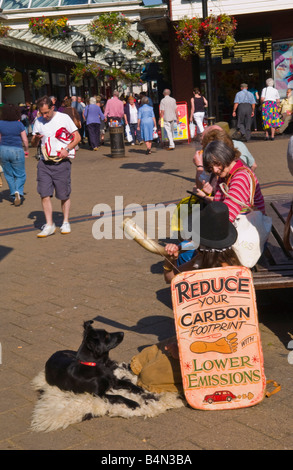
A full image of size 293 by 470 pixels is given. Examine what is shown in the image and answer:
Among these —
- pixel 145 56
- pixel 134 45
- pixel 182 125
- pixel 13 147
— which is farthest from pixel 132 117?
pixel 145 56

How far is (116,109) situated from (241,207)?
1543 cm

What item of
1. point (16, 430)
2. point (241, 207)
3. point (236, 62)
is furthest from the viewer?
point (236, 62)

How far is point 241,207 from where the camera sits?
457cm

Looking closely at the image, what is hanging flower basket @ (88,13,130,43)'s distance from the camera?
1093 inches

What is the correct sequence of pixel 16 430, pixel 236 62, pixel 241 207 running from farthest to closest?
1. pixel 236 62
2. pixel 241 207
3. pixel 16 430

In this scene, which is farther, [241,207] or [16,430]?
[241,207]

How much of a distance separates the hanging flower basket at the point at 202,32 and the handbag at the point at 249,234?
1299cm

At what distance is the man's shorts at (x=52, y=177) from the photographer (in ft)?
27.5

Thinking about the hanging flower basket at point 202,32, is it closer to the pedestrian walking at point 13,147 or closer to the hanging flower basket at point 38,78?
the pedestrian walking at point 13,147

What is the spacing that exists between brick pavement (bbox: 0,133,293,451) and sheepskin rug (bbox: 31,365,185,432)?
0.05 metres

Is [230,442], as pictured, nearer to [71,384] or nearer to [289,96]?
[71,384]

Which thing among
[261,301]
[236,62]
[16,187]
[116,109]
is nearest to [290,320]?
[261,301]

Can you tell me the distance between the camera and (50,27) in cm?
2711

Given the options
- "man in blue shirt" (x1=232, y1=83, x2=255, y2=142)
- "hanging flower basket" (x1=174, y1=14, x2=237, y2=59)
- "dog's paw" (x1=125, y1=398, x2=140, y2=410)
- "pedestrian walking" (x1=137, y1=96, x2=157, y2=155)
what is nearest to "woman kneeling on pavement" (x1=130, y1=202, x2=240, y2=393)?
"dog's paw" (x1=125, y1=398, x2=140, y2=410)
